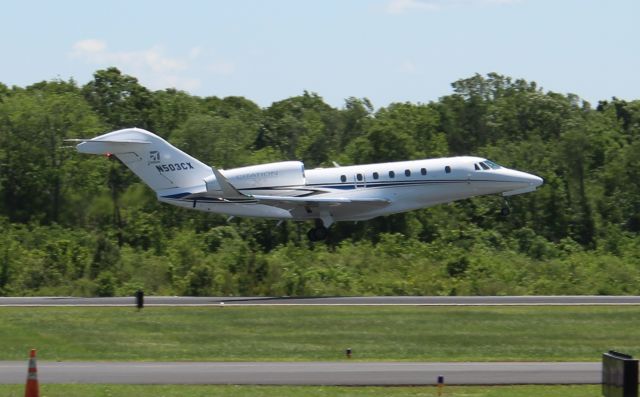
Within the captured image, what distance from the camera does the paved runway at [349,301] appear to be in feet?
122

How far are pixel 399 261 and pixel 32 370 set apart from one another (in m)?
30.7

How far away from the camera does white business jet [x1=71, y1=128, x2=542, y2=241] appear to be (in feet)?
150

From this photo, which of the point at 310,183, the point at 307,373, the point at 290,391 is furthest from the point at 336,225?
the point at 290,391

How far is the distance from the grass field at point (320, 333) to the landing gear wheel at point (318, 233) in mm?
11746

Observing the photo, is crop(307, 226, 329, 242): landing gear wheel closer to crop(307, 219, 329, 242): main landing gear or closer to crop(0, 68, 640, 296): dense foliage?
crop(307, 219, 329, 242): main landing gear

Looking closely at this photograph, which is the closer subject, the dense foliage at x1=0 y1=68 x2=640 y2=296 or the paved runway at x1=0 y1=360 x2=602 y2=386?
the paved runway at x1=0 y1=360 x2=602 y2=386

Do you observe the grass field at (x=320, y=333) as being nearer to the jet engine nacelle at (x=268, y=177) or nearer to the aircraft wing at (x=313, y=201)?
the aircraft wing at (x=313, y=201)

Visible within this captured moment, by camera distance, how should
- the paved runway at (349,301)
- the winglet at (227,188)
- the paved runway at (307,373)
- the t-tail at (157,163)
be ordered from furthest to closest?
1. the t-tail at (157,163)
2. the winglet at (227,188)
3. the paved runway at (349,301)
4. the paved runway at (307,373)

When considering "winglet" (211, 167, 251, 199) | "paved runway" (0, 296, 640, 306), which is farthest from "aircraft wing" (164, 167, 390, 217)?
"paved runway" (0, 296, 640, 306)

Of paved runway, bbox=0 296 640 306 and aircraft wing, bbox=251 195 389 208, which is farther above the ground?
aircraft wing, bbox=251 195 389 208

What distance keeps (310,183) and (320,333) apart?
55.7 ft

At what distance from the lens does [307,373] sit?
22188 millimetres

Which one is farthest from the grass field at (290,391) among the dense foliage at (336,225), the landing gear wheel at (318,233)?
the landing gear wheel at (318,233)

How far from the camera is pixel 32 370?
58.7 feet
